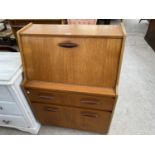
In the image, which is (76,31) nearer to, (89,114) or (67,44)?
(67,44)

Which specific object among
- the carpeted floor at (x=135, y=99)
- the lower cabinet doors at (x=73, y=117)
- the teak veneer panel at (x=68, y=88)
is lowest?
the carpeted floor at (x=135, y=99)

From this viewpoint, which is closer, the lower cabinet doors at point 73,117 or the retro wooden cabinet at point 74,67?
the retro wooden cabinet at point 74,67

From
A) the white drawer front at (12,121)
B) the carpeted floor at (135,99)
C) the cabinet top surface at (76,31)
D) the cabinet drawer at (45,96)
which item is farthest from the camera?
the carpeted floor at (135,99)

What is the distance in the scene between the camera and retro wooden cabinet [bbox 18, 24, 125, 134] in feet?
2.88

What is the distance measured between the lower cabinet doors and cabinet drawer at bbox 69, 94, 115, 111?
6 cm

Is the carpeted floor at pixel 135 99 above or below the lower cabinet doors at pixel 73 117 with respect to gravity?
below

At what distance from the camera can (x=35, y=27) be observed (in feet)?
3.29

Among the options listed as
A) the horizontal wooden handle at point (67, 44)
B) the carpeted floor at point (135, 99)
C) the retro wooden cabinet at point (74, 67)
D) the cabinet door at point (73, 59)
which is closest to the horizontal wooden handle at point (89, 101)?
the retro wooden cabinet at point (74, 67)

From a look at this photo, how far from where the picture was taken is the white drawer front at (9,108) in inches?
44.8

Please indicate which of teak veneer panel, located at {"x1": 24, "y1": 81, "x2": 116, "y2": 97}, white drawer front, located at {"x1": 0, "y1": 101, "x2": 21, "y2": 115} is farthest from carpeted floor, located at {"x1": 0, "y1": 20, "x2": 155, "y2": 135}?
teak veneer panel, located at {"x1": 24, "y1": 81, "x2": 116, "y2": 97}

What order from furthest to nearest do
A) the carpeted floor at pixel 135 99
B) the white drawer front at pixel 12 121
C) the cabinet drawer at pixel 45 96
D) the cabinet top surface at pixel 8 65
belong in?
1. the carpeted floor at pixel 135 99
2. the white drawer front at pixel 12 121
3. the cabinet drawer at pixel 45 96
4. the cabinet top surface at pixel 8 65

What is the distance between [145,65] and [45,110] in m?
2.01

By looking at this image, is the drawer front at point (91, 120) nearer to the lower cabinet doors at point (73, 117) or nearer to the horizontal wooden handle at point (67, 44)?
the lower cabinet doors at point (73, 117)
